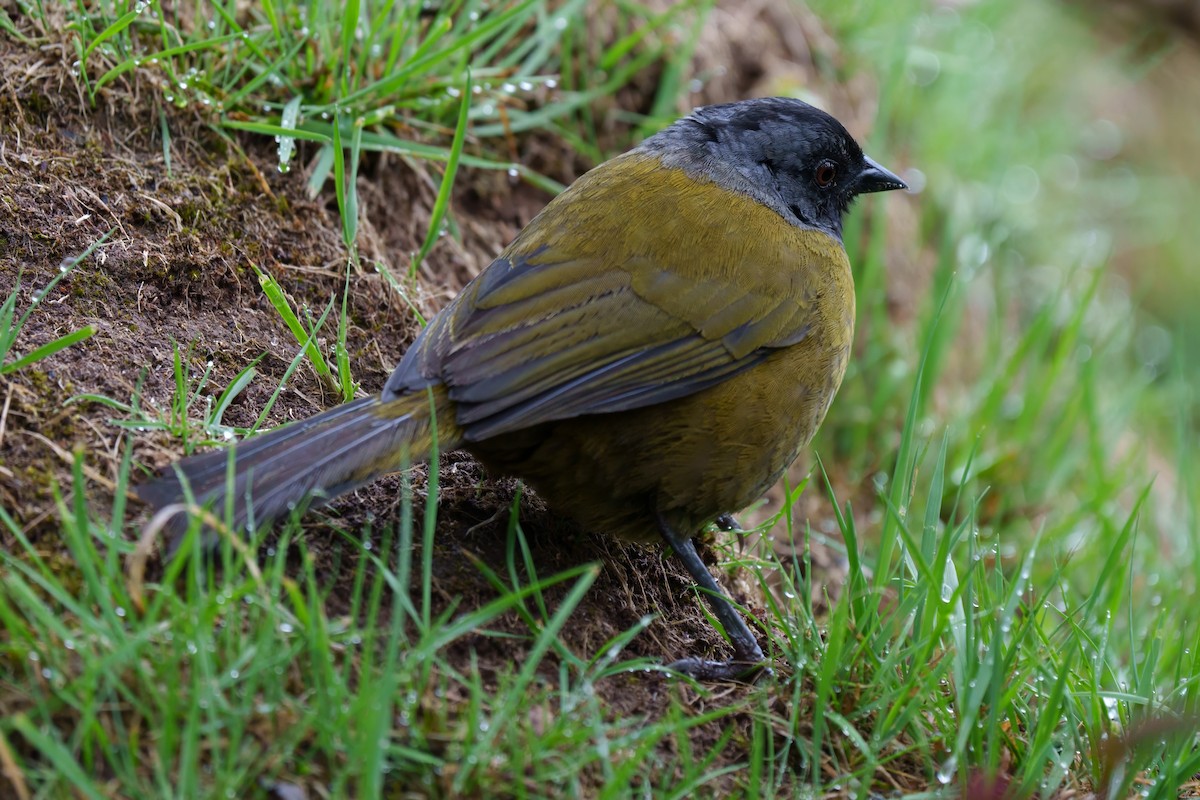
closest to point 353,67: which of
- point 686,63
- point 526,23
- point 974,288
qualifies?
point 526,23

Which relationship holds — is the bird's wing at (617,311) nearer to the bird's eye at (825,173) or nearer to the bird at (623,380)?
the bird at (623,380)

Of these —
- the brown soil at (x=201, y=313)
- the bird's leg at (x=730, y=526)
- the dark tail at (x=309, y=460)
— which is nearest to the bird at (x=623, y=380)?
the dark tail at (x=309, y=460)

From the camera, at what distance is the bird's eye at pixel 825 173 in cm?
386

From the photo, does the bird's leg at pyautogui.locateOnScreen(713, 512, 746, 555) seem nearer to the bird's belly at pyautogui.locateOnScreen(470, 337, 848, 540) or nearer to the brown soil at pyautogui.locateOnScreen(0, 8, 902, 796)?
the brown soil at pyautogui.locateOnScreen(0, 8, 902, 796)

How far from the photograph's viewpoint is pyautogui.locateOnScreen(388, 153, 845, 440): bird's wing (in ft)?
9.61

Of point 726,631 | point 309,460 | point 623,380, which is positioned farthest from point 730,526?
point 309,460

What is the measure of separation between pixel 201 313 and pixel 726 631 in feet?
5.86

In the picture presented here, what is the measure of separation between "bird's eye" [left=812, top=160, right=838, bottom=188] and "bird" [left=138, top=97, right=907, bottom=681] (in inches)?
10.8

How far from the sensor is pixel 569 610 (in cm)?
253

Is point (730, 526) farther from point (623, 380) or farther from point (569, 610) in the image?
point (569, 610)

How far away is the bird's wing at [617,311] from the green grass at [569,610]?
400 mm

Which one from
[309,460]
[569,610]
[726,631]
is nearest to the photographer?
[569,610]

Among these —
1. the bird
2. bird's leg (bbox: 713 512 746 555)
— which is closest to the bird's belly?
the bird

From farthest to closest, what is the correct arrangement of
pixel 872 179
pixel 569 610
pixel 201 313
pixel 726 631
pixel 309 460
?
pixel 872 179 → pixel 201 313 → pixel 726 631 → pixel 309 460 → pixel 569 610
